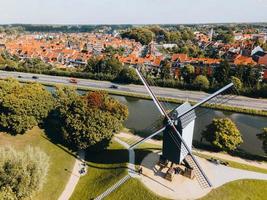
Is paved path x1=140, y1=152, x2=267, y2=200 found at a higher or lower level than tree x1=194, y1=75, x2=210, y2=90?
lower

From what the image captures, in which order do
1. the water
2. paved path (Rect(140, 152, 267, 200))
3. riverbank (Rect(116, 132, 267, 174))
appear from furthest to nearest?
the water, riverbank (Rect(116, 132, 267, 174)), paved path (Rect(140, 152, 267, 200))

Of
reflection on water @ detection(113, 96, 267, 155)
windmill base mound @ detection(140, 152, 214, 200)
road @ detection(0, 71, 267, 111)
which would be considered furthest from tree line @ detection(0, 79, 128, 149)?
road @ detection(0, 71, 267, 111)

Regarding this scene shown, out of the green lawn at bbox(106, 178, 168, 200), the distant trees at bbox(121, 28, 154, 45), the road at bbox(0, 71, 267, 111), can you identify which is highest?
the distant trees at bbox(121, 28, 154, 45)

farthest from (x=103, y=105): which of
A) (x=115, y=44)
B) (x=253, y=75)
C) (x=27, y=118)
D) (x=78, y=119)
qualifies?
(x=115, y=44)

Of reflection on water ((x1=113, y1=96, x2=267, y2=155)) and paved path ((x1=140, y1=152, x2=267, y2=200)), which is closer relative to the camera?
paved path ((x1=140, y1=152, x2=267, y2=200))

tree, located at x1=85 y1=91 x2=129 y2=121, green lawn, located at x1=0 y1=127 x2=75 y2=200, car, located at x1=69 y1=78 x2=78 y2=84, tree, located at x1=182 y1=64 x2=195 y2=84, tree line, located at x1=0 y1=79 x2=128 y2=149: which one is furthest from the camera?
car, located at x1=69 y1=78 x2=78 y2=84

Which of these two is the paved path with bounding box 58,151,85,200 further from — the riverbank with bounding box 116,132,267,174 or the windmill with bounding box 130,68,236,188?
the windmill with bounding box 130,68,236,188
